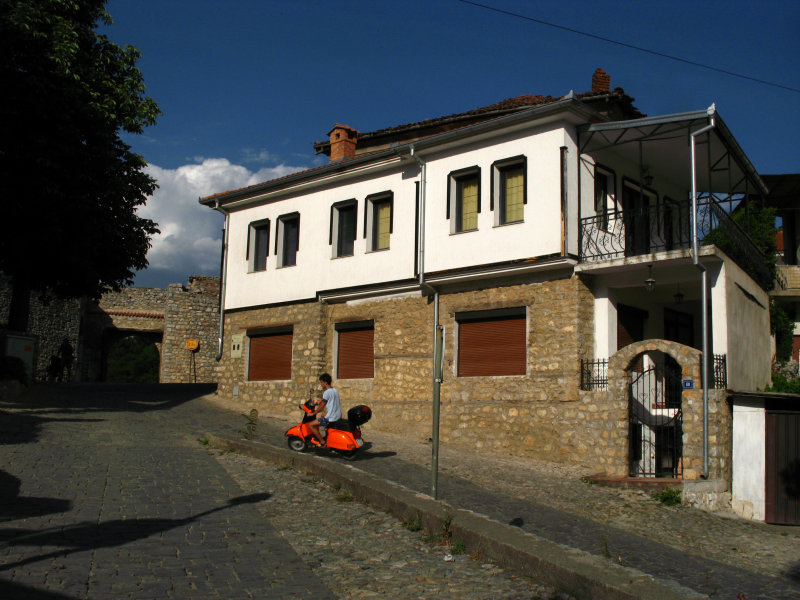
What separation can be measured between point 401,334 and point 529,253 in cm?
381

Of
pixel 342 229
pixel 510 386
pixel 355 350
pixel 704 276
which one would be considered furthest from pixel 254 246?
pixel 704 276

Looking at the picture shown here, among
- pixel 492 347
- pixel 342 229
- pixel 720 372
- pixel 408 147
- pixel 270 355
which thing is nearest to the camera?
pixel 720 372

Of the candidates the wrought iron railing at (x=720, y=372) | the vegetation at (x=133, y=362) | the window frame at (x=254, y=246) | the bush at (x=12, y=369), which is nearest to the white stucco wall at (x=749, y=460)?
the wrought iron railing at (x=720, y=372)

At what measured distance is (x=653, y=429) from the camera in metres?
14.0

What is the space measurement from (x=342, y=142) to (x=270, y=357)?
22.0 ft

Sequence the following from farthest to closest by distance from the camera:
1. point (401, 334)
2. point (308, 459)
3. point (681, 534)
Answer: point (401, 334) < point (308, 459) < point (681, 534)

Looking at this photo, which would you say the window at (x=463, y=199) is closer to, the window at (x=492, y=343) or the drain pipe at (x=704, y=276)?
the window at (x=492, y=343)

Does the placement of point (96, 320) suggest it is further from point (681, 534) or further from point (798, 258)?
→ point (681, 534)

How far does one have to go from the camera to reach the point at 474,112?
73.9ft

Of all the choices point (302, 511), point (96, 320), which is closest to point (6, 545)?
point (302, 511)

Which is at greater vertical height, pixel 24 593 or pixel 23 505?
pixel 23 505

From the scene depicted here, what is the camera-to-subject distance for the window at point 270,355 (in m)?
19.8

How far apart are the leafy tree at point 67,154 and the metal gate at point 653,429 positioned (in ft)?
44.9

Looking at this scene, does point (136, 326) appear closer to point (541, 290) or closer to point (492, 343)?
point (492, 343)
